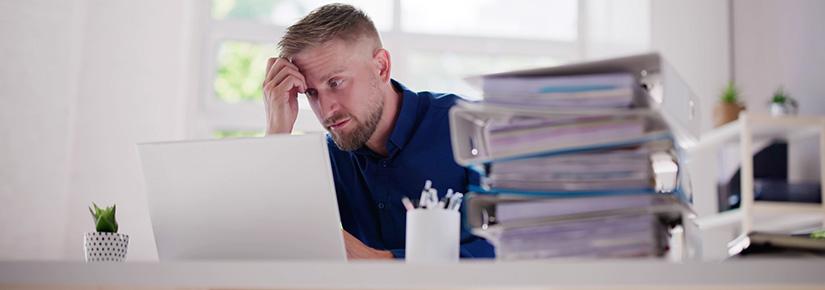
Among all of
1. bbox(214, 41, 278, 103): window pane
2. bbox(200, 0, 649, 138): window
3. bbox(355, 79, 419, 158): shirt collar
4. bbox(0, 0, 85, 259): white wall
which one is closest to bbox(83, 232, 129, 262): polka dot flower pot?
bbox(355, 79, 419, 158): shirt collar

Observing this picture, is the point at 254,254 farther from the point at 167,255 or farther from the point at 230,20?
the point at 230,20

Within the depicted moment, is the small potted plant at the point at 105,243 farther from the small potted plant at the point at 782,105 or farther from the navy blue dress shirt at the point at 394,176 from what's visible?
the small potted plant at the point at 782,105

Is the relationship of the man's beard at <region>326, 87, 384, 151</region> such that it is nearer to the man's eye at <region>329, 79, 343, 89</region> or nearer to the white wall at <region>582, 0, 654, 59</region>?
the man's eye at <region>329, 79, 343, 89</region>

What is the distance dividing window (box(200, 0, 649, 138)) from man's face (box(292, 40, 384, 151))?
2149mm

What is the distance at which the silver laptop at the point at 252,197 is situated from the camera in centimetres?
143

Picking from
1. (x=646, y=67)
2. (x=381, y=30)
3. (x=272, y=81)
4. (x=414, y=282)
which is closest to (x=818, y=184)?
(x=381, y=30)

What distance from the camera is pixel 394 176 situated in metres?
2.28

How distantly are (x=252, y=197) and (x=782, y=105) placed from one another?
11.3 feet

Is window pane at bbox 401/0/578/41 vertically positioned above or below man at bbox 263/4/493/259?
above

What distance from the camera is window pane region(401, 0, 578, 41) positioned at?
4.74 meters

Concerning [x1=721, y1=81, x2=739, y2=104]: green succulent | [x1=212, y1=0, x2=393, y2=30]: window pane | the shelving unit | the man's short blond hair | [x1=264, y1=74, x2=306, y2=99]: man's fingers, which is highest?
[x1=212, y1=0, x2=393, y2=30]: window pane

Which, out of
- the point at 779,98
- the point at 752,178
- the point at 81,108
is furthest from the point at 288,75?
the point at 779,98

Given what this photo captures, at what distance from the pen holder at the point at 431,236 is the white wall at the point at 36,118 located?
2642mm

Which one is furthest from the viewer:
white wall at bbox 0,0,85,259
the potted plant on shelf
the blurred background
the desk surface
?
the potted plant on shelf
